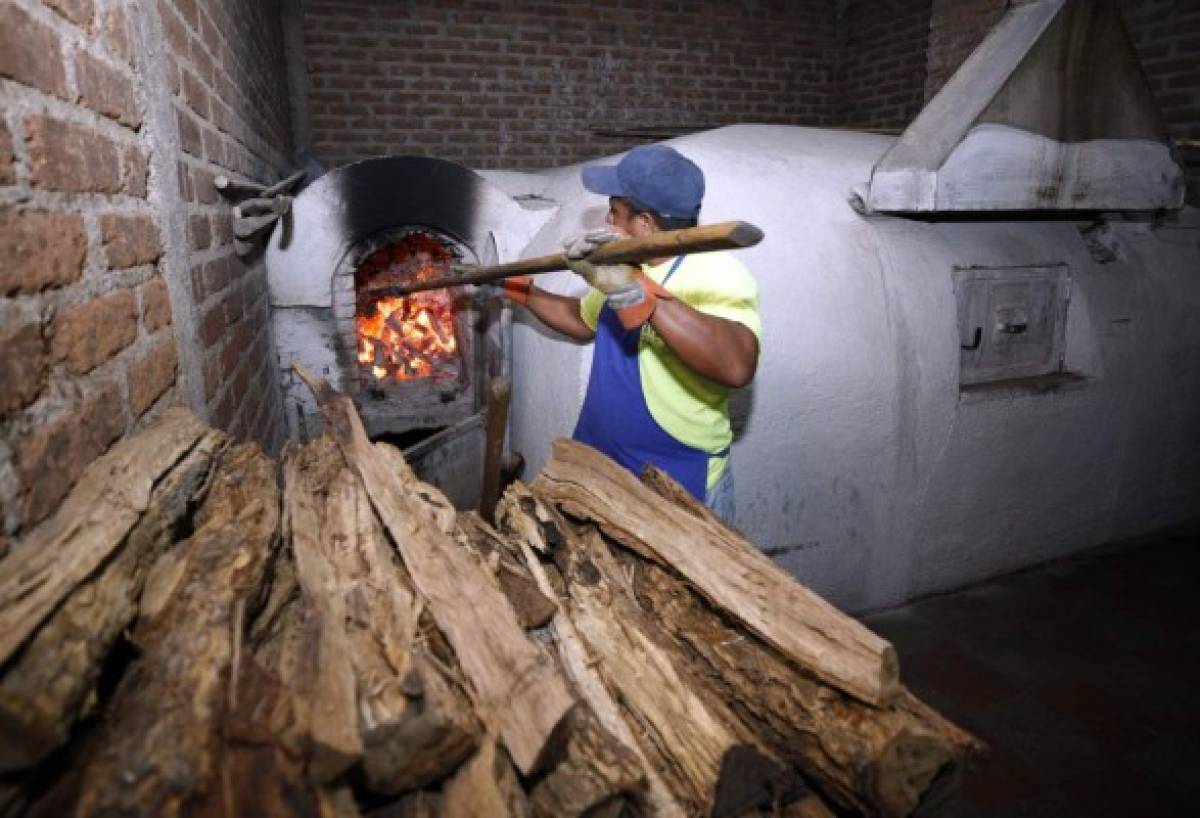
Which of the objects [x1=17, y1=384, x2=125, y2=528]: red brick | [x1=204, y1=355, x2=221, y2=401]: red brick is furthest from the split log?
[x1=204, y1=355, x2=221, y2=401]: red brick

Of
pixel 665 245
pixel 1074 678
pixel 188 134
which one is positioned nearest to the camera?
pixel 665 245

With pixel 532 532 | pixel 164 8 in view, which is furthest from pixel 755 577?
pixel 164 8

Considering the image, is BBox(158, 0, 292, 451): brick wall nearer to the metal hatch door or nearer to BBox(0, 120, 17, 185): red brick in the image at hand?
BBox(0, 120, 17, 185): red brick

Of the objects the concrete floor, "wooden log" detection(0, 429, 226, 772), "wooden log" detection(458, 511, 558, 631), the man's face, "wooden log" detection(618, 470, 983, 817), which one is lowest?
the concrete floor

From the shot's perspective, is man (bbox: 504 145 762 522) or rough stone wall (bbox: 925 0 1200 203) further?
rough stone wall (bbox: 925 0 1200 203)

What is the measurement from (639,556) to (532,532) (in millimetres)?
264

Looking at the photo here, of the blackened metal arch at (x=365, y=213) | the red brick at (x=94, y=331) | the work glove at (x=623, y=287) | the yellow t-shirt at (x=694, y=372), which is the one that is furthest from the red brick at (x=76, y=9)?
the blackened metal arch at (x=365, y=213)

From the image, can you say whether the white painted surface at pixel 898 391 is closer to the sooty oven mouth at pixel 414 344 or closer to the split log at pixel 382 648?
the sooty oven mouth at pixel 414 344

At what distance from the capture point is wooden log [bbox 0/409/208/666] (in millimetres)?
873

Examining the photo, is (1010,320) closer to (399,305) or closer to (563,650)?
(563,650)

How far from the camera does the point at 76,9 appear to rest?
1268mm

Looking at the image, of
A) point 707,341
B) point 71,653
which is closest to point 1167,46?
point 707,341

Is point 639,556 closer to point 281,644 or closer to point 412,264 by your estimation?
point 281,644

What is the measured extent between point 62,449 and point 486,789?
0.86 meters
